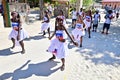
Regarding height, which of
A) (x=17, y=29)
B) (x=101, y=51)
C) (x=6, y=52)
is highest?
(x=17, y=29)

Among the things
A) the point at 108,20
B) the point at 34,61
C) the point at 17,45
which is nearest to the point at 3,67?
the point at 34,61

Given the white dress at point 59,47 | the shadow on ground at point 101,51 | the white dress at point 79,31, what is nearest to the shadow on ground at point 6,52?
the white dress at point 59,47

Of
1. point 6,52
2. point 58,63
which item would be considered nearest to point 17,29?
point 6,52

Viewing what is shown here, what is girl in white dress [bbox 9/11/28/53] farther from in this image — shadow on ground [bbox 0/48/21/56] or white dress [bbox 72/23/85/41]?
white dress [bbox 72/23/85/41]

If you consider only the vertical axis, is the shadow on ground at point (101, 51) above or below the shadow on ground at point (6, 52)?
below

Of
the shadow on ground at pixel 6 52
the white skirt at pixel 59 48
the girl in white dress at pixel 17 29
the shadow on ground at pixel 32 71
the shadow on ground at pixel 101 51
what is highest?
the girl in white dress at pixel 17 29

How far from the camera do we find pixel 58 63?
7688mm

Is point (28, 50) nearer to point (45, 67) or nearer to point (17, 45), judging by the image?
point (17, 45)

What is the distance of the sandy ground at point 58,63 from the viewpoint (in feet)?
21.9

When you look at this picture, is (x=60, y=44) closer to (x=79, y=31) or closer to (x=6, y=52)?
(x=6, y=52)

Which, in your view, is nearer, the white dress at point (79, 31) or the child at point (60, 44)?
the child at point (60, 44)

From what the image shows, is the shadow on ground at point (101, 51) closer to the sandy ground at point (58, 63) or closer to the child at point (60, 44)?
the sandy ground at point (58, 63)

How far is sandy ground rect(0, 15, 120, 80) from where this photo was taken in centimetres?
669

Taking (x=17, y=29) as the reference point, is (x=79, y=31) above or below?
below
